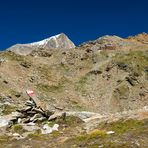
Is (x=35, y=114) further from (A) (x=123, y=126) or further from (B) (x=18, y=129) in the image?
(A) (x=123, y=126)

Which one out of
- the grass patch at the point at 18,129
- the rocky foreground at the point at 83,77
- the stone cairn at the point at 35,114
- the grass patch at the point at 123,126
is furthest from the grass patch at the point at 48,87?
the grass patch at the point at 123,126

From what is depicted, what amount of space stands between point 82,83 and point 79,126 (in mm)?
122908

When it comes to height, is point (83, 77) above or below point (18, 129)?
above

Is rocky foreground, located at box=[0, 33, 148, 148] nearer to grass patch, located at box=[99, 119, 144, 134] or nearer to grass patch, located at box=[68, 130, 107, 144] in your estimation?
grass patch, located at box=[99, 119, 144, 134]

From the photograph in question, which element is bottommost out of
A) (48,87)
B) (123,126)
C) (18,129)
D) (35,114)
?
(123,126)

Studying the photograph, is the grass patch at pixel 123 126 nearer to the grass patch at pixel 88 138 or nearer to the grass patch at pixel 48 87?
the grass patch at pixel 88 138

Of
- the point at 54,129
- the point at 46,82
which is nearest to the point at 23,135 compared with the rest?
the point at 54,129

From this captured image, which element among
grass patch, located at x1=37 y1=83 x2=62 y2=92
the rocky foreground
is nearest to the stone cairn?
the rocky foreground

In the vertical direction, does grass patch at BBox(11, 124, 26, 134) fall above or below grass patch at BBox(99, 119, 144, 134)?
above

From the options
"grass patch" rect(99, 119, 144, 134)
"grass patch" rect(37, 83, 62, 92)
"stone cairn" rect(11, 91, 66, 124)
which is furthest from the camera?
"grass patch" rect(37, 83, 62, 92)

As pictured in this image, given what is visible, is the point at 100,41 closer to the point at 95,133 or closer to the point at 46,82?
the point at 46,82

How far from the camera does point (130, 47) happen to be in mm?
185250

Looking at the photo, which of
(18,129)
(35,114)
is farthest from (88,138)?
(35,114)

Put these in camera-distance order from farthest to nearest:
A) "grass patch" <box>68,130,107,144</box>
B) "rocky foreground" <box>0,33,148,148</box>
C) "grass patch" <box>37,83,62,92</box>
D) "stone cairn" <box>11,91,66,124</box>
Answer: "grass patch" <box>37,83,62,92</box> < "rocky foreground" <box>0,33,148,148</box> < "stone cairn" <box>11,91,66,124</box> < "grass patch" <box>68,130,107,144</box>
